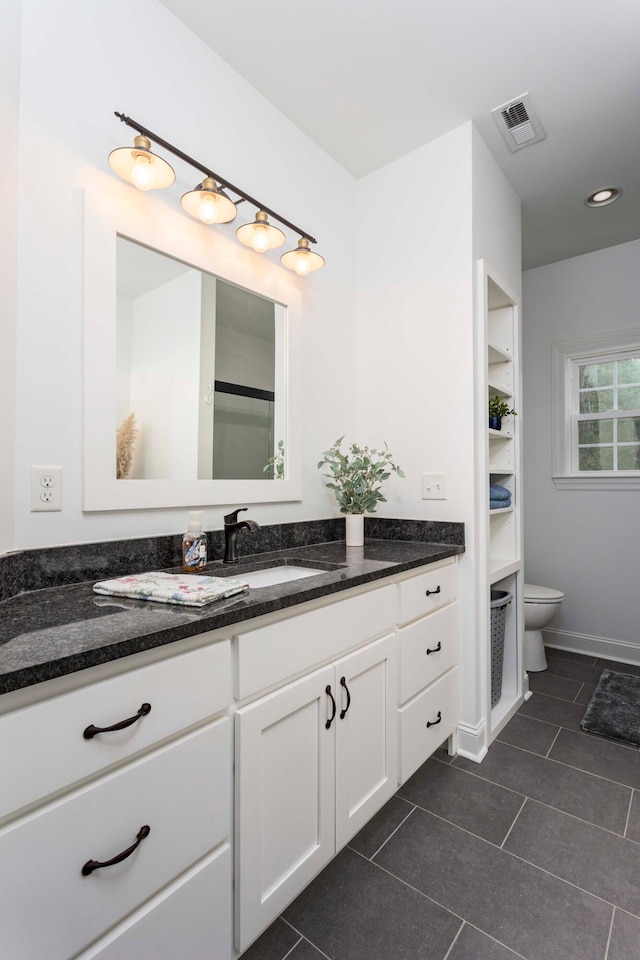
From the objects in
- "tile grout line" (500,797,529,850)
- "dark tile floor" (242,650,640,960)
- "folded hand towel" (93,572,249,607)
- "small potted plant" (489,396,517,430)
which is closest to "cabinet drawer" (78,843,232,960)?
"dark tile floor" (242,650,640,960)

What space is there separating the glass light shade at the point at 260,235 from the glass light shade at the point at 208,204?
0.47ft

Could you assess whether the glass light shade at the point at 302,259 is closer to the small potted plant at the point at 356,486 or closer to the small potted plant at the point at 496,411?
the small potted plant at the point at 356,486

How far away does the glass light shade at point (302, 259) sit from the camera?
1840mm

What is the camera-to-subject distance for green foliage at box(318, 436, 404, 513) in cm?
203

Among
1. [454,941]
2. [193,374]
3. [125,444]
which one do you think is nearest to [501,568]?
[454,941]

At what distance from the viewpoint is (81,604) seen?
3.31 feet

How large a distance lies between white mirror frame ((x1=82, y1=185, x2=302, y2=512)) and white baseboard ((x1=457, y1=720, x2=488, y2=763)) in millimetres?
1300

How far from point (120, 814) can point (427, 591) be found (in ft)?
3.95

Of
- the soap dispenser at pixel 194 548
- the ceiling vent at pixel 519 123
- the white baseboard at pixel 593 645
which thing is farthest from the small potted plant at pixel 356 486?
the white baseboard at pixel 593 645

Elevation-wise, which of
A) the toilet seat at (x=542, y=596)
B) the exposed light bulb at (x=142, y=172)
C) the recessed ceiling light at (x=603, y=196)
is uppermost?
the recessed ceiling light at (x=603, y=196)

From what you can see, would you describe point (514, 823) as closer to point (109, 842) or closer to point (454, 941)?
point (454, 941)

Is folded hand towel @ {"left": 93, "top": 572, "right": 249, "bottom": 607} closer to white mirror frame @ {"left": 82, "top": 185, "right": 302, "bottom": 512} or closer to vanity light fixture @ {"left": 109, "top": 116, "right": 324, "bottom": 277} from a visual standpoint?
white mirror frame @ {"left": 82, "top": 185, "right": 302, "bottom": 512}

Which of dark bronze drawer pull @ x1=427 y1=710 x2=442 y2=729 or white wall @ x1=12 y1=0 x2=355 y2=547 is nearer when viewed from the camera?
white wall @ x1=12 y1=0 x2=355 y2=547

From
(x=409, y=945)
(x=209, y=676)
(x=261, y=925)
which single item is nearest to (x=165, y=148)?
(x=209, y=676)
